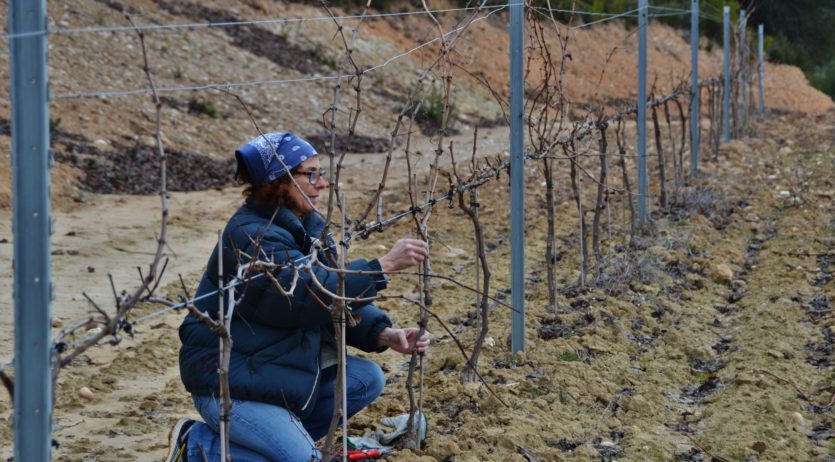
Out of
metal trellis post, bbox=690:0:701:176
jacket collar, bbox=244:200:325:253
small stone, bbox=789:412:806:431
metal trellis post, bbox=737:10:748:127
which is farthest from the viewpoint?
metal trellis post, bbox=737:10:748:127

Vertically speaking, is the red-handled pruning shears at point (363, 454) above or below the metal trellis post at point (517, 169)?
below

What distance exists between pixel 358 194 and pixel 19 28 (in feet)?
29.8

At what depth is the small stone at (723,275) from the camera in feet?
23.3

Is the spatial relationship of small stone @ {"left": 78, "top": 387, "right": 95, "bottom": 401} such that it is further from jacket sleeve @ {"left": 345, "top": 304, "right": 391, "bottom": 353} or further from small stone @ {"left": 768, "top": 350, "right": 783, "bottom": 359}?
small stone @ {"left": 768, "top": 350, "right": 783, "bottom": 359}

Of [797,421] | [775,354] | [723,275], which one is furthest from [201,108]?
[797,421]

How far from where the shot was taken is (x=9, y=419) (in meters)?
4.71

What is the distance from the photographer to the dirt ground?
4.41 m

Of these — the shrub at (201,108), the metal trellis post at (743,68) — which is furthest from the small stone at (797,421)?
the metal trellis post at (743,68)

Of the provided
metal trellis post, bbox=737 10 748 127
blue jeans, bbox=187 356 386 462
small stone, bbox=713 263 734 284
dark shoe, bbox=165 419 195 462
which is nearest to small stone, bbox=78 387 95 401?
dark shoe, bbox=165 419 195 462

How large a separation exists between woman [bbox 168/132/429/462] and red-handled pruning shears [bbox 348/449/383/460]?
29 centimetres

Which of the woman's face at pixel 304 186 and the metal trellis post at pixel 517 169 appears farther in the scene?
the metal trellis post at pixel 517 169

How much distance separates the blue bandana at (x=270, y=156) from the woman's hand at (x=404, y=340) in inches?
25.1

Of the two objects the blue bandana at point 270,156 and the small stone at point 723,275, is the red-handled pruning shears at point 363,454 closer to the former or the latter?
Answer: the blue bandana at point 270,156

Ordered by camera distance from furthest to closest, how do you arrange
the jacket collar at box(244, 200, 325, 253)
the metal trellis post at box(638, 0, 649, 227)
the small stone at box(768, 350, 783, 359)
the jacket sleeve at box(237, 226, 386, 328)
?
the metal trellis post at box(638, 0, 649, 227) < the small stone at box(768, 350, 783, 359) < the jacket collar at box(244, 200, 325, 253) < the jacket sleeve at box(237, 226, 386, 328)
